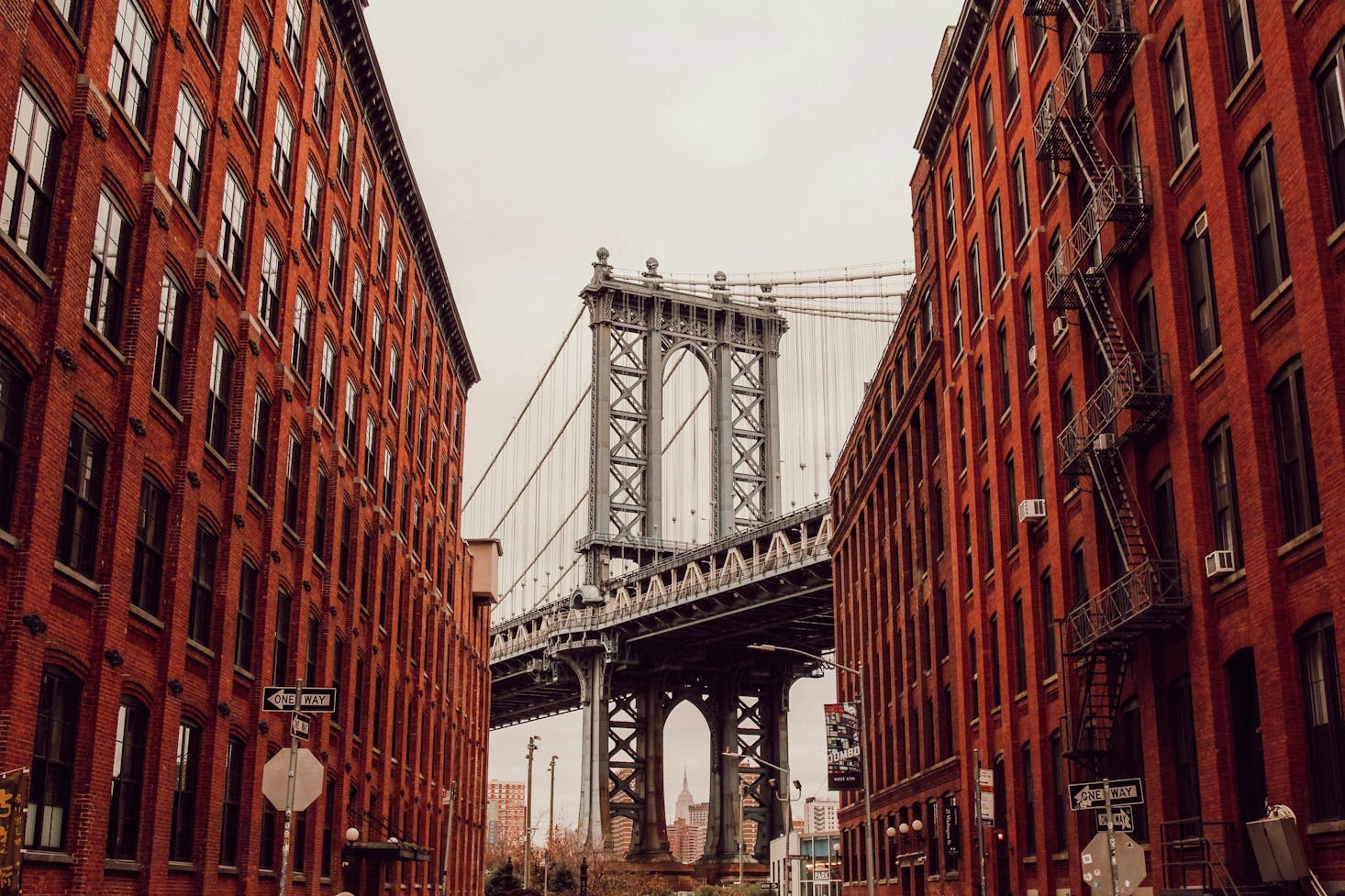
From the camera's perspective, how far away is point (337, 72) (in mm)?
40562

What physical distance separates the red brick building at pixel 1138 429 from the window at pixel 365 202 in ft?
57.9

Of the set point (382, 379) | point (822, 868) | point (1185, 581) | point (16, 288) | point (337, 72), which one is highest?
point (337, 72)

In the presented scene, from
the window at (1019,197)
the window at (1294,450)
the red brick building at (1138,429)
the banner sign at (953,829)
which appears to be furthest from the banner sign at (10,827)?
the banner sign at (953,829)

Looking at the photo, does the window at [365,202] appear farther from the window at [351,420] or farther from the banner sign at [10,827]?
the banner sign at [10,827]

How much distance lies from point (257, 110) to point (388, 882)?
24.7 metres

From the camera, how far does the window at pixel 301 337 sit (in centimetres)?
3525

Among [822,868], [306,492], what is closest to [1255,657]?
[306,492]

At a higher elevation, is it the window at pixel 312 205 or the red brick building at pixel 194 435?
the window at pixel 312 205

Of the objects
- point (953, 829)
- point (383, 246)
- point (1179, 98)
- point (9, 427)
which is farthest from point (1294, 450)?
point (383, 246)

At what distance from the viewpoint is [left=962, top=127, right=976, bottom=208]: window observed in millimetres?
42094

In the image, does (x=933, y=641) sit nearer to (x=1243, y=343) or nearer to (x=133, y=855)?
(x=1243, y=343)

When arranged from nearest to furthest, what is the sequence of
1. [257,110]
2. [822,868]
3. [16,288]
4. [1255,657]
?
[16,288] < [1255,657] < [257,110] < [822,868]

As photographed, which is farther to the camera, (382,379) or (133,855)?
(382,379)

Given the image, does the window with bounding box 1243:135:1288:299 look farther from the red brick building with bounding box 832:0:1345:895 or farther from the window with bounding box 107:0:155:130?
the window with bounding box 107:0:155:130
